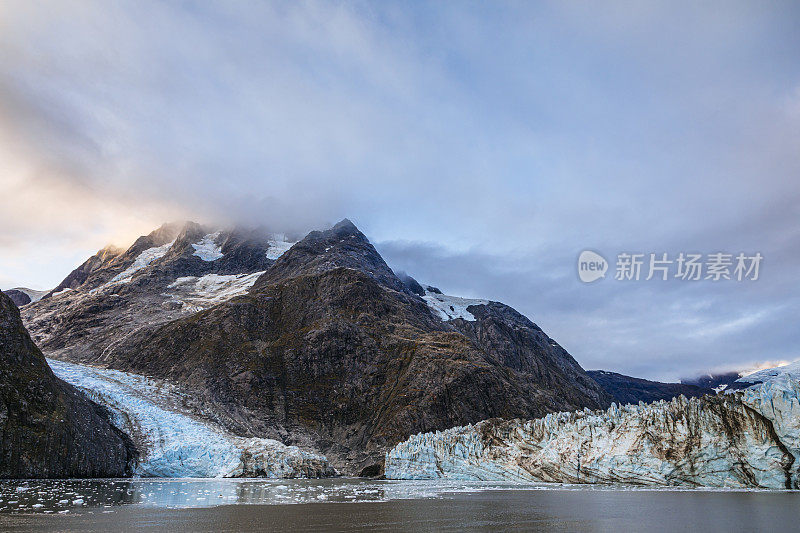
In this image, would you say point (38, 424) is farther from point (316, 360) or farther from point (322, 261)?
point (322, 261)

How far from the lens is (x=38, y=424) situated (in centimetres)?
4794

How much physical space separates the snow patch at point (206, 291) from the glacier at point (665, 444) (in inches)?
5040

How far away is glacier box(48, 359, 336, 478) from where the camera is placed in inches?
2635

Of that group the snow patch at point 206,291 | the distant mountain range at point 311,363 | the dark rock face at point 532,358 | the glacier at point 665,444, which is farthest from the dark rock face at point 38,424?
the dark rock face at point 532,358

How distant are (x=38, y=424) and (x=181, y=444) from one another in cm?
2301

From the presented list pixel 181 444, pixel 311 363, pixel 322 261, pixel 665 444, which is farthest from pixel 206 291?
pixel 665 444

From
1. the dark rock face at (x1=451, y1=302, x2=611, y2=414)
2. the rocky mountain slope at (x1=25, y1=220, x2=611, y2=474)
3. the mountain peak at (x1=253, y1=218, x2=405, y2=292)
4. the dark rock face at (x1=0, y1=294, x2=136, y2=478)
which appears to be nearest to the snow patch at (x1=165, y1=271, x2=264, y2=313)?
the rocky mountain slope at (x1=25, y1=220, x2=611, y2=474)

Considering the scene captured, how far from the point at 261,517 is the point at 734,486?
34930mm

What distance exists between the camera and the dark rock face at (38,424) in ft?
148

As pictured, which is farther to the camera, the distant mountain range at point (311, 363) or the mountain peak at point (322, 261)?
the mountain peak at point (322, 261)

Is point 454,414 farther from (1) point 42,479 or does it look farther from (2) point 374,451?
(1) point 42,479

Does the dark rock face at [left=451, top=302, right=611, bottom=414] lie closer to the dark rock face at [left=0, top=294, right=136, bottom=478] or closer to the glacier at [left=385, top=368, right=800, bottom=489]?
the glacier at [left=385, top=368, right=800, bottom=489]

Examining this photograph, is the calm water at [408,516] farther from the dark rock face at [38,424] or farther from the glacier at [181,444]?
the glacier at [181,444]

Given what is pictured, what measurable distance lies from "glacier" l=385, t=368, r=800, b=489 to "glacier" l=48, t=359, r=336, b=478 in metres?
27.7
